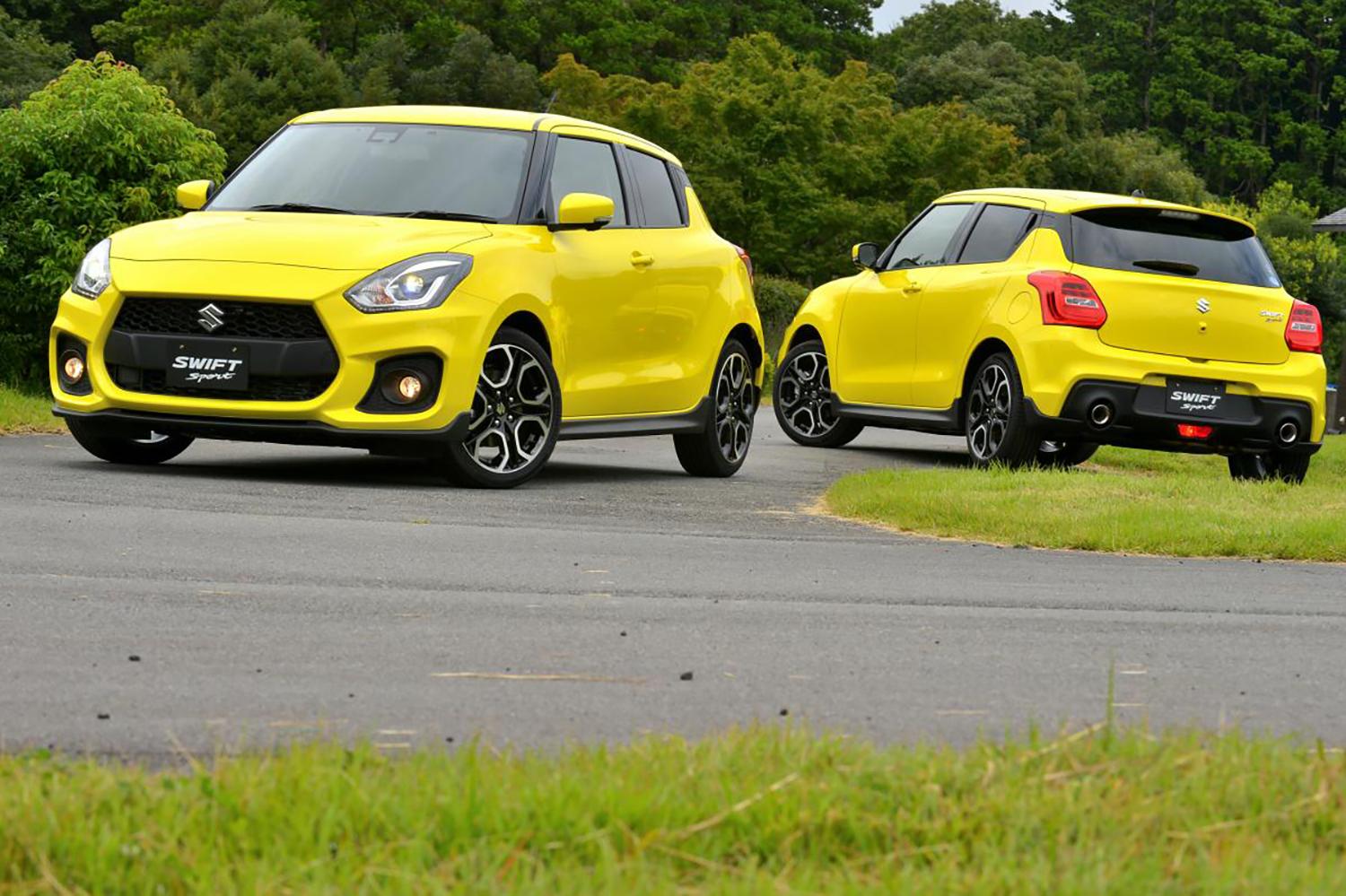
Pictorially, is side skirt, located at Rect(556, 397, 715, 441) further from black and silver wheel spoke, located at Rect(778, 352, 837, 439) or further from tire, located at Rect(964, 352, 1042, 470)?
black and silver wheel spoke, located at Rect(778, 352, 837, 439)

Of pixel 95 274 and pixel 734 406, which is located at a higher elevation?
pixel 95 274

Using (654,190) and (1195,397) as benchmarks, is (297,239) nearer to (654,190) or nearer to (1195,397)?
(654,190)

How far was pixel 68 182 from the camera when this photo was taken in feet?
67.2

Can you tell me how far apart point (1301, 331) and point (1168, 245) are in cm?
105

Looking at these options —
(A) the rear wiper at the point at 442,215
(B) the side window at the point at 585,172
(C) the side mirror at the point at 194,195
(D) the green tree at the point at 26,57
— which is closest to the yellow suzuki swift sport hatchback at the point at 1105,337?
(B) the side window at the point at 585,172

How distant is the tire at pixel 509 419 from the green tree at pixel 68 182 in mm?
9579

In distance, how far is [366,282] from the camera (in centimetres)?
1088

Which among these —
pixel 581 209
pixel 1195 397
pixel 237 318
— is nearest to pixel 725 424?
pixel 581 209

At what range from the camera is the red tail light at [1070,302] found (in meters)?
14.3

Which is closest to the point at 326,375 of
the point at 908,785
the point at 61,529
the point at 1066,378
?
the point at 61,529

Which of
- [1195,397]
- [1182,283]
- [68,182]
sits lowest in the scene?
[1195,397]

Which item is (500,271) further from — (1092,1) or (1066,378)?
(1092,1)

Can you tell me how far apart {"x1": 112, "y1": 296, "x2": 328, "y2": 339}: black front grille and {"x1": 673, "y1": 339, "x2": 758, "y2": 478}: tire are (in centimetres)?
345

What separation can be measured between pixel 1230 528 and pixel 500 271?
372cm
